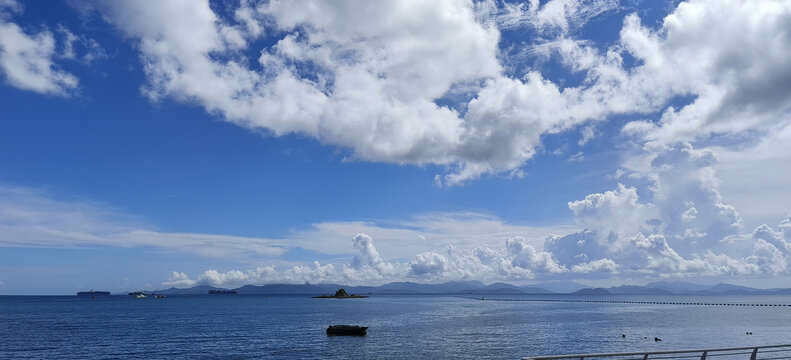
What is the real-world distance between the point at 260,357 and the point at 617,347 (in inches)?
2025

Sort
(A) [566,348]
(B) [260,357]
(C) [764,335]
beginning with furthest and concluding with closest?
(C) [764,335]
(A) [566,348]
(B) [260,357]

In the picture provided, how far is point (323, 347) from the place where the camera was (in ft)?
247

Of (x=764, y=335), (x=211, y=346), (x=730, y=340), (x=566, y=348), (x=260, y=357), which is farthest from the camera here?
(x=764, y=335)

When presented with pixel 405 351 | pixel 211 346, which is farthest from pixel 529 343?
pixel 211 346

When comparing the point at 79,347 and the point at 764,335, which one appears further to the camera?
the point at 764,335

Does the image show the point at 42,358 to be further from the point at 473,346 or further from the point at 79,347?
the point at 473,346

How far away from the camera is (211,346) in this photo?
7738 centimetres

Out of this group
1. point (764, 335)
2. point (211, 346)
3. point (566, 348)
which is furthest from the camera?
point (764, 335)

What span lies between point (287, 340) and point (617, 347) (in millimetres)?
53475

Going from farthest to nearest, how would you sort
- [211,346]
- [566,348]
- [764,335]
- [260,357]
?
[764,335], [211,346], [566,348], [260,357]

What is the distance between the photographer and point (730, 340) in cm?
8475

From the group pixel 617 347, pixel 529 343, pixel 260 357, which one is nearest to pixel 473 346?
pixel 529 343

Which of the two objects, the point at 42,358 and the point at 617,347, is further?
the point at 617,347

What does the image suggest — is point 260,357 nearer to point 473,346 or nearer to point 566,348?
point 473,346
